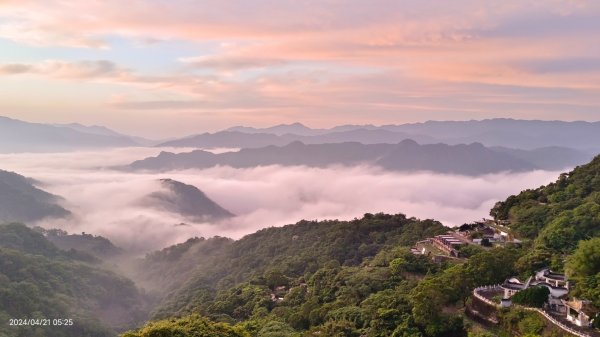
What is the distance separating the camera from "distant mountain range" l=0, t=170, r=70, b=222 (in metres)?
124

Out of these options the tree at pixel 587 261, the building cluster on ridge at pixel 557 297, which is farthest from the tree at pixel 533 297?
the tree at pixel 587 261

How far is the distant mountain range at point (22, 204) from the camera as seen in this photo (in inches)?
4887

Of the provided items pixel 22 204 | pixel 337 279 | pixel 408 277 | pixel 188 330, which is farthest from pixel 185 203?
pixel 188 330

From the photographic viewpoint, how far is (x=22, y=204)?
128 m

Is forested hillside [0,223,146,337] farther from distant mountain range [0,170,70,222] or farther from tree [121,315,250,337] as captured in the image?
distant mountain range [0,170,70,222]

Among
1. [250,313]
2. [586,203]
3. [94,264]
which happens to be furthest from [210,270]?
[586,203]

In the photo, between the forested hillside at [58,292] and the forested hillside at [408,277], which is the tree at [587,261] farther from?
the forested hillside at [58,292]

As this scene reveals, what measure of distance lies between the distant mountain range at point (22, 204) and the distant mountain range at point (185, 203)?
105 feet

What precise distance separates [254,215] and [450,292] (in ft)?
532

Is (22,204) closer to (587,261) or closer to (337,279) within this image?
(337,279)

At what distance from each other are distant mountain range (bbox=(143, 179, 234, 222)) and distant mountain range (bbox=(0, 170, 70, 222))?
105 ft

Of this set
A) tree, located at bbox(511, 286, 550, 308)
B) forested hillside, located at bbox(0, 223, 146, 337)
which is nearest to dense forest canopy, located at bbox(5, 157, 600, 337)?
tree, located at bbox(511, 286, 550, 308)

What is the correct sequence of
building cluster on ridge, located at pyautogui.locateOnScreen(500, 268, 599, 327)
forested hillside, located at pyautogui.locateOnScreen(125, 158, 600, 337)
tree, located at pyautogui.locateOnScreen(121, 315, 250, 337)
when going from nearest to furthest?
1. tree, located at pyautogui.locateOnScreen(121, 315, 250, 337)
2. building cluster on ridge, located at pyautogui.locateOnScreen(500, 268, 599, 327)
3. forested hillside, located at pyautogui.locateOnScreen(125, 158, 600, 337)

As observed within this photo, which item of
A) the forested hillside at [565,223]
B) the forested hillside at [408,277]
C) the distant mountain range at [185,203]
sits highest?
the forested hillside at [565,223]
